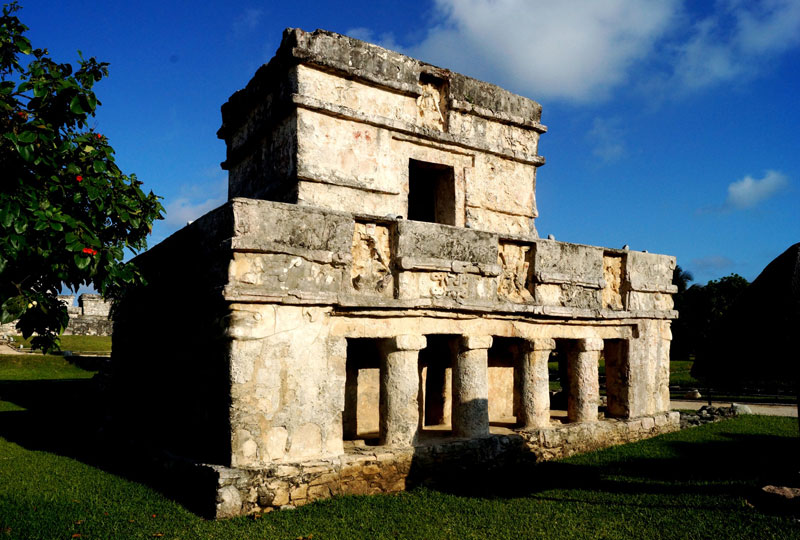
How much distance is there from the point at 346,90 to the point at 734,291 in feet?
106

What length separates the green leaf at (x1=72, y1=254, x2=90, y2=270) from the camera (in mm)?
4170

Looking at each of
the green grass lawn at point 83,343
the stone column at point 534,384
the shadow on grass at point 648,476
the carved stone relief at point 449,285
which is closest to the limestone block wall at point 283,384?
the carved stone relief at point 449,285

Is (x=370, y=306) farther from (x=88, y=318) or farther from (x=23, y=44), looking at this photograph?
(x=88, y=318)

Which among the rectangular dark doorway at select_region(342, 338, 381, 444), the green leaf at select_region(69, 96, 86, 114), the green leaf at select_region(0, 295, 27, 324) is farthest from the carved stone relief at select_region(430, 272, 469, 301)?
the green leaf at select_region(0, 295, 27, 324)

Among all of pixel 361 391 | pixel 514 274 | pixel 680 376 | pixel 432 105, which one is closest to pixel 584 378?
pixel 514 274

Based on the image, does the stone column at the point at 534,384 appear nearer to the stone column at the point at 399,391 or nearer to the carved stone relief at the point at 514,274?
the carved stone relief at the point at 514,274

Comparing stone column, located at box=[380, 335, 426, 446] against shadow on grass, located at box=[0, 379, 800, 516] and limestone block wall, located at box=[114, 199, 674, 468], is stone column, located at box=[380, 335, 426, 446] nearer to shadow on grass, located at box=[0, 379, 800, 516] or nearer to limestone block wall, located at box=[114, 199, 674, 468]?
limestone block wall, located at box=[114, 199, 674, 468]

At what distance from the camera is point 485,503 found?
20.5ft

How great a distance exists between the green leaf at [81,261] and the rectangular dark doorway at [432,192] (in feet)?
21.2

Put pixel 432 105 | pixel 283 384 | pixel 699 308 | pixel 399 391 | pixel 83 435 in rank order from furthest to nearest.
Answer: pixel 699 308 < pixel 432 105 < pixel 83 435 < pixel 399 391 < pixel 283 384

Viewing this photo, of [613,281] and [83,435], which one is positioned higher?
[613,281]

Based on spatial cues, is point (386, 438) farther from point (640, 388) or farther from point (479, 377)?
point (640, 388)

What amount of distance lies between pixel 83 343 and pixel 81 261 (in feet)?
74.1

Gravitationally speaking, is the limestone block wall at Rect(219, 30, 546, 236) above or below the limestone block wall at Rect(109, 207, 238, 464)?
above
